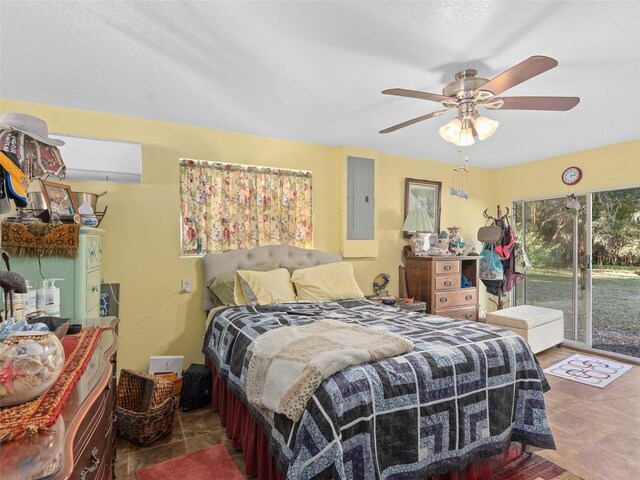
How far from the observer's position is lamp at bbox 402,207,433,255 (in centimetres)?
433

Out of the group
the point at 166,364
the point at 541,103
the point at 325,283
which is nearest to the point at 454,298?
the point at 325,283

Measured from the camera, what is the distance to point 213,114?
3115 mm

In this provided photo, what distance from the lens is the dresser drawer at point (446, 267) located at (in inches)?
164

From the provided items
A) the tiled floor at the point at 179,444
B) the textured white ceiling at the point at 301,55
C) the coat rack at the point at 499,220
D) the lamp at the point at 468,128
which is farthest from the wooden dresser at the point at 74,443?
the coat rack at the point at 499,220

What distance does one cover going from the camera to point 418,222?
4.34 metres

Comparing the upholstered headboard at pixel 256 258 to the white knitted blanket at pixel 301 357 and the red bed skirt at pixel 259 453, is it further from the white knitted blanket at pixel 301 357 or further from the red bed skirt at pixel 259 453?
the white knitted blanket at pixel 301 357

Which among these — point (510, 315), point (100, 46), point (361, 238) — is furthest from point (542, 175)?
point (100, 46)

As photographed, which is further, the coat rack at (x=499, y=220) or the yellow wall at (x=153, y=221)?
the coat rack at (x=499, y=220)

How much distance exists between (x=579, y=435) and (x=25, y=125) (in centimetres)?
382

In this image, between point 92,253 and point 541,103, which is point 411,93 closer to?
point 541,103

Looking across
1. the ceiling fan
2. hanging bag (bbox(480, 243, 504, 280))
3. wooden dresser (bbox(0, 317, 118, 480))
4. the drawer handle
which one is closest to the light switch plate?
wooden dresser (bbox(0, 317, 118, 480))

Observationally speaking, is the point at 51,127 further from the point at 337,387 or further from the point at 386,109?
the point at 337,387

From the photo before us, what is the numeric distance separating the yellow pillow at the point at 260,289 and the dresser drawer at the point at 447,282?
1845mm

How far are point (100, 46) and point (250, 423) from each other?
241 centimetres
